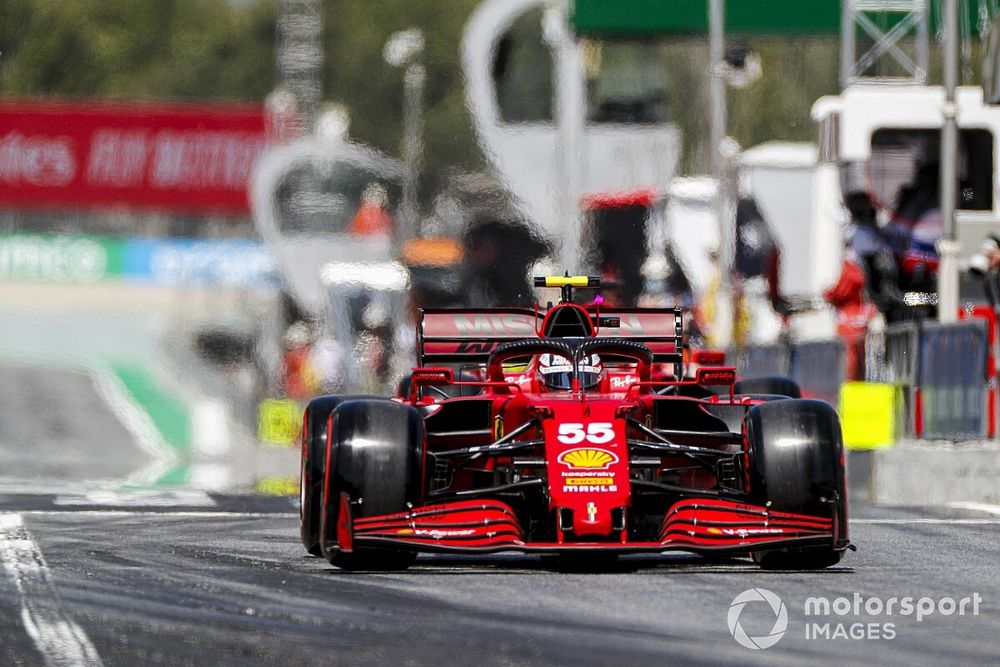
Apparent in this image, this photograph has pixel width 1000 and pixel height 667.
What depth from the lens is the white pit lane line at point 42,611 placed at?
7781mm

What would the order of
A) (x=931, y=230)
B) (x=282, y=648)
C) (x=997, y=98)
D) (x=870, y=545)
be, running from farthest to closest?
(x=931, y=230), (x=997, y=98), (x=870, y=545), (x=282, y=648)

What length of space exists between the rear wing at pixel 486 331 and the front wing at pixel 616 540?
9.66 ft

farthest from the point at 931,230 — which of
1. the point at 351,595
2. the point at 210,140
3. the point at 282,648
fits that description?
the point at 210,140

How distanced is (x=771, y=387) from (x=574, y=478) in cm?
428

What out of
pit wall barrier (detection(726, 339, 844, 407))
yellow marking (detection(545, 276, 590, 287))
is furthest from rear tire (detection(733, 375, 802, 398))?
pit wall barrier (detection(726, 339, 844, 407))

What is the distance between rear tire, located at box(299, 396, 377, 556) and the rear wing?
183 cm

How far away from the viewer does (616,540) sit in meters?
10.7

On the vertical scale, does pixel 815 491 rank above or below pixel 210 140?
below

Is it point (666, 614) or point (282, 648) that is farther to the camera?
point (666, 614)

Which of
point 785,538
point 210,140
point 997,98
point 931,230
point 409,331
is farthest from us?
point 210,140

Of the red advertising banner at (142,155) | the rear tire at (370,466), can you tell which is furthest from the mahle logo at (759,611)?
the red advertising banner at (142,155)

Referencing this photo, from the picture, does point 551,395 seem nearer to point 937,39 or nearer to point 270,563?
point 270,563

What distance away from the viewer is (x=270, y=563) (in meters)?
11.3

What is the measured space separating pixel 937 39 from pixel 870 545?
2665cm
